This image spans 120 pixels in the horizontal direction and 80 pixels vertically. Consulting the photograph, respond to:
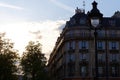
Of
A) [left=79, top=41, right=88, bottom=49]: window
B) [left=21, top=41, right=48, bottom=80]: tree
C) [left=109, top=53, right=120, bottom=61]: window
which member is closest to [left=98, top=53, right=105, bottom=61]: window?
[left=109, top=53, right=120, bottom=61]: window

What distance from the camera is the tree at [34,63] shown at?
9275 centimetres

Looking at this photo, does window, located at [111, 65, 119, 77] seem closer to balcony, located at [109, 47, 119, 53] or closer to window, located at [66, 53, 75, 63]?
balcony, located at [109, 47, 119, 53]

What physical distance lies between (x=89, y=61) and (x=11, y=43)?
3121cm

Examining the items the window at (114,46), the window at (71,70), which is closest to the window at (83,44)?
the window at (71,70)

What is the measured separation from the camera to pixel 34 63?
93.1 metres

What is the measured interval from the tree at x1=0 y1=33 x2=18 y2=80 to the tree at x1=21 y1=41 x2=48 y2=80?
1899cm

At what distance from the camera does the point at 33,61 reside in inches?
3720

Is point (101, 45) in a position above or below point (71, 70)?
above

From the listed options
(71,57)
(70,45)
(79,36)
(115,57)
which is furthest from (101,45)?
(71,57)

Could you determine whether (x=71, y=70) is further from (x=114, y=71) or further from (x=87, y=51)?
(x=114, y=71)

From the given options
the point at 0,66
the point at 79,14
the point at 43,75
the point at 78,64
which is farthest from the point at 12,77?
the point at 79,14

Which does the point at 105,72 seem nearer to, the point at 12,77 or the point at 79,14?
the point at 79,14

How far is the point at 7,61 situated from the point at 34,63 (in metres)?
24.1

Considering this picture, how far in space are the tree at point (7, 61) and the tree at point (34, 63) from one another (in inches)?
748
